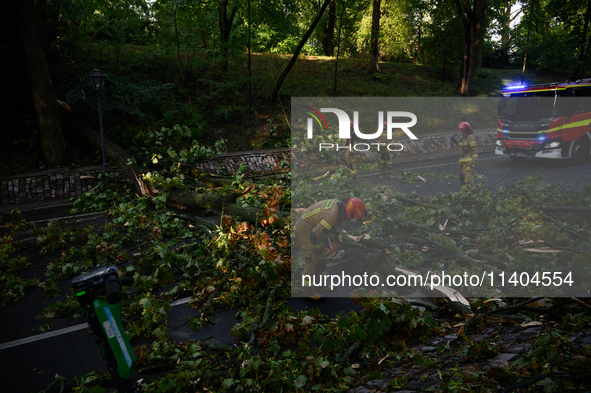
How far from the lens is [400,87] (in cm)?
2330

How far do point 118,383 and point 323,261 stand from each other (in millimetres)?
3745

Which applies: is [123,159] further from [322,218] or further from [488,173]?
[488,173]

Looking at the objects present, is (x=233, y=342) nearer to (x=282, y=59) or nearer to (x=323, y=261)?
(x=323, y=261)

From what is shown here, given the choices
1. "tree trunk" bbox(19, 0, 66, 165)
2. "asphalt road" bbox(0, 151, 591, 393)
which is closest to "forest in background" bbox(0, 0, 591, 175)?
"tree trunk" bbox(19, 0, 66, 165)

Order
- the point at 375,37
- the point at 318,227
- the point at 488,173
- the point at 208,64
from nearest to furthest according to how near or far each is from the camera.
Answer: the point at 318,227 < the point at 488,173 < the point at 208,64 < the point at 375,37

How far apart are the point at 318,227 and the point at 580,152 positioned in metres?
11.2

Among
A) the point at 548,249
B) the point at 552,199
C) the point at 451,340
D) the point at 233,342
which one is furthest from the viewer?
the point at 552,199

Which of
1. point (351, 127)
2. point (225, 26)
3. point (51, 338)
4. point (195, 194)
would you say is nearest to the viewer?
point (51, 338)

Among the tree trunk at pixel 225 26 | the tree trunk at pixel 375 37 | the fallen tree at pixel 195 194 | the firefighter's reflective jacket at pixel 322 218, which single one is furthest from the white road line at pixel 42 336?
the tree trunk at pixel 375 37

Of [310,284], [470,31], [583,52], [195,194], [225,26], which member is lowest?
[310,284]

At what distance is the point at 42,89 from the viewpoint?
12.0 m

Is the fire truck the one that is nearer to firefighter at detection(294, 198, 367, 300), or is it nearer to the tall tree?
firefighter at detection(294, 198, 367, 300)

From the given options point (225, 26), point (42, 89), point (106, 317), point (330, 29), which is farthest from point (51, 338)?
point (330, 29)

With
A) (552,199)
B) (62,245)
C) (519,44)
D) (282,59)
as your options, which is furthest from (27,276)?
(519,44)
